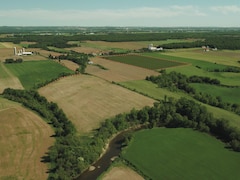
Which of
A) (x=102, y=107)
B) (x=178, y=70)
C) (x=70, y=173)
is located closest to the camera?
(x=70, y=173)

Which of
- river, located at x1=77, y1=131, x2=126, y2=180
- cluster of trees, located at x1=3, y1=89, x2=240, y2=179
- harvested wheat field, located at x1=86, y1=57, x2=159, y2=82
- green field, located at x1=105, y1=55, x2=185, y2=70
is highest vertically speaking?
green field, located at x1=105, y1=55, x2=185, y2=70

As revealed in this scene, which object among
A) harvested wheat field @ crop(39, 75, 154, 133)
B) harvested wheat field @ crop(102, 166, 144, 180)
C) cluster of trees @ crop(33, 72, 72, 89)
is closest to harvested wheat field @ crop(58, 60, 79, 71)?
cluster of trees @ crop(33, 72, 72, 89)

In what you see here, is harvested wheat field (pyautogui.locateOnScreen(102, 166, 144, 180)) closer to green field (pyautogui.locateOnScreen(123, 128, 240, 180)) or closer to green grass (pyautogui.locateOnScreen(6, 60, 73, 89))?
green field (pyautogui.locateOnScreen(123, 128, 240, 180))

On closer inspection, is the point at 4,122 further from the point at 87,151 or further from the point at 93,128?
the point at 87,151

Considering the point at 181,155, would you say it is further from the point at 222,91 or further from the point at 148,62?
the point at 148,62

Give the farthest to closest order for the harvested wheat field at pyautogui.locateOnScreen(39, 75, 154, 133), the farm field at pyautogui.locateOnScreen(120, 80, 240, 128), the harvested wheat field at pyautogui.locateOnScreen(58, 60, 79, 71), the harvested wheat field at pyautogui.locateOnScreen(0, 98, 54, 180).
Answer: the harvested wheat field at pyautogui.locateOnScreen(58, 60, 79, 71)
the harvested wheat field at pyautogui.locateOnScreen(39, 75, 154, 133)
the farm field at pyautogui.locateOnScreen(120, 80, 240, 128)
the harvested wheat field at pyautogui.locateOnScreen(0, 98, 54, 180)

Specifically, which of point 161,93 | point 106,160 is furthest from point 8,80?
point 106,160

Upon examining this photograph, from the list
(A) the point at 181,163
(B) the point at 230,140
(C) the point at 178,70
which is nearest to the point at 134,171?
(A) the point at 181,163
